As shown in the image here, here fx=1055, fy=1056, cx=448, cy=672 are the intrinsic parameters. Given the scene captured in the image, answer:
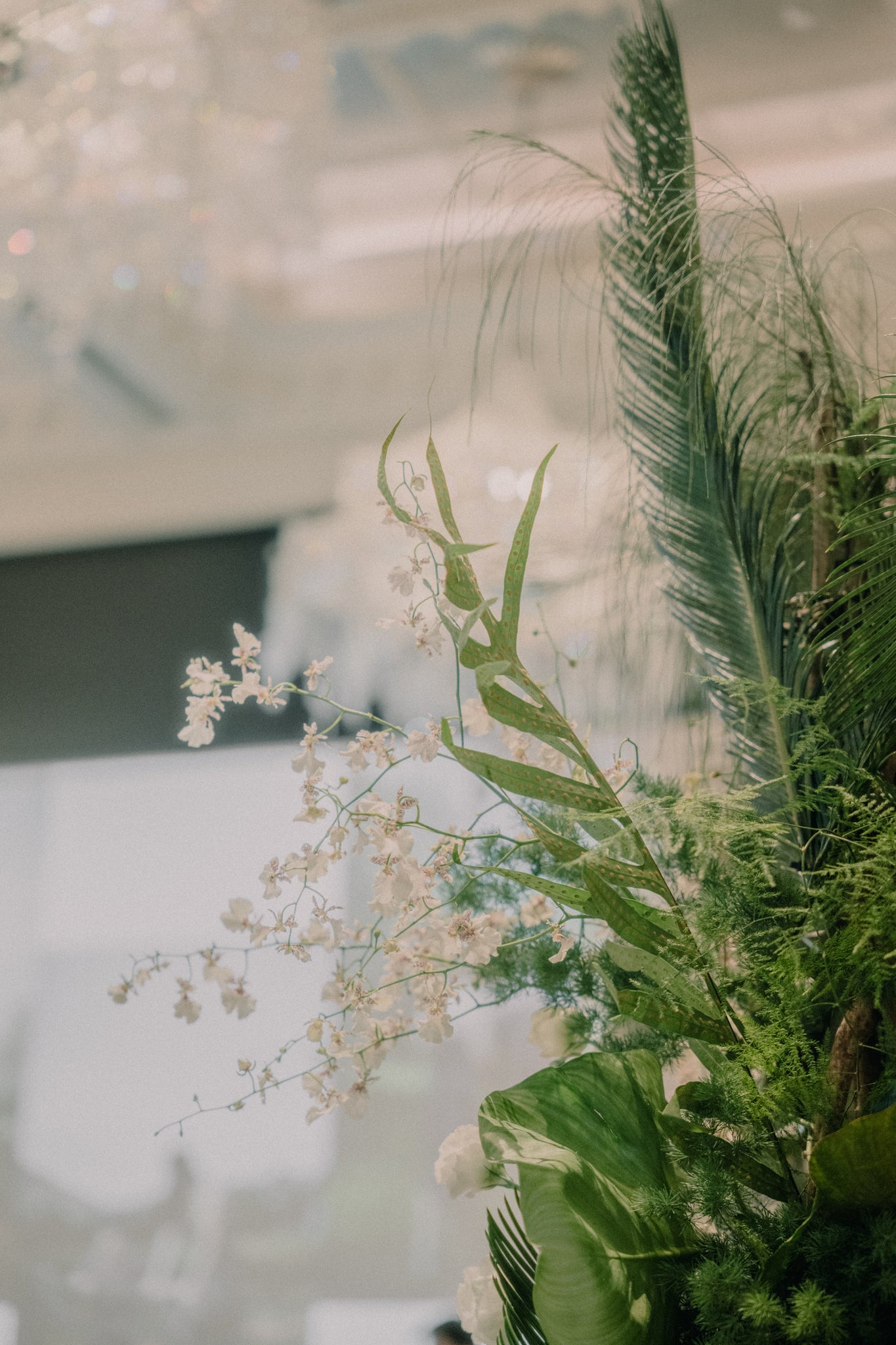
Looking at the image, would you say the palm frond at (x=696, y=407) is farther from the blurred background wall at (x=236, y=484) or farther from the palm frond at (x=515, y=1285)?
the blurred background wall at (x=236, y=484)

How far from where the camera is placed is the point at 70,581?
10.1ft

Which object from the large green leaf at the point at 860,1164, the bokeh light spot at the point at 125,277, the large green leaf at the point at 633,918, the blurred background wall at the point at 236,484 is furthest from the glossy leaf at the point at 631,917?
the bokeh light spot at the point at 125,277

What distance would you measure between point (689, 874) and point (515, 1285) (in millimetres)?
238

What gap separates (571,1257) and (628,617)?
1.90 ft

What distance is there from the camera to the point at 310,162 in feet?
7.02

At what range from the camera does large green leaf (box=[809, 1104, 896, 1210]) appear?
42cm

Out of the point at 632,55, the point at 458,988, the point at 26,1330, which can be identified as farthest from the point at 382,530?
the point at 26,1330

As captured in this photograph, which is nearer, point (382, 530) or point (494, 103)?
point (382, 530)

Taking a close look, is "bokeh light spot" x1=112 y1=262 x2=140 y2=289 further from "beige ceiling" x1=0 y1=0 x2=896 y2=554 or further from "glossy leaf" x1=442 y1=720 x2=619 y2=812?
"glossy leaf" x1=442 y1=720 x2=619 y2=812

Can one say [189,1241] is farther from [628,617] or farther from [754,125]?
[754,125]

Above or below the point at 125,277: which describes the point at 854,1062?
below

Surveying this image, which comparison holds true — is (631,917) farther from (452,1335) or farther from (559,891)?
(452,1335)

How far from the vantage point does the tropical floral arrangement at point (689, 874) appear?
0.45 metres

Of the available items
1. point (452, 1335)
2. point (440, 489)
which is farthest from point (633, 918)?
point (452, 1335)
